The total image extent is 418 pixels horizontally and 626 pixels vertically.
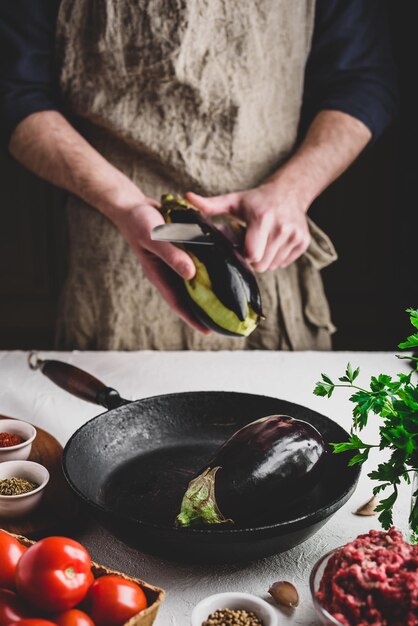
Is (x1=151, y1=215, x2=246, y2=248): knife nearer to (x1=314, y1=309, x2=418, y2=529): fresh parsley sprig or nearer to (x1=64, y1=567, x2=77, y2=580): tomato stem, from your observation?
(x1=314, y1=309, x2=418, y2=529): fresh parsley sprig

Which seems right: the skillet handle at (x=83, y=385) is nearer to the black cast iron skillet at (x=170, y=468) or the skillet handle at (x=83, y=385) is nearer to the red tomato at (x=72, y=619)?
the black cast iron skillet at (x=170, y=468)

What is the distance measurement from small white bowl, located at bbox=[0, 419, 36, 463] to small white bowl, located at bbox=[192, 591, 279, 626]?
43cm

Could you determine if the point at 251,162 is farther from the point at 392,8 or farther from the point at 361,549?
the point at 392,8

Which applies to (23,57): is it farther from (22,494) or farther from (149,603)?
(149,603)

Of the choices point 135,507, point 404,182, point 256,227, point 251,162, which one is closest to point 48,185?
point 404,182

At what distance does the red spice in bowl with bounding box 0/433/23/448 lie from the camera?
1030 millimetres

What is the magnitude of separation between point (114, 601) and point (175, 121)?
1199 millimetres

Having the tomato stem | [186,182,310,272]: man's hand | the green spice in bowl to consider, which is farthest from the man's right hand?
the tomato stem

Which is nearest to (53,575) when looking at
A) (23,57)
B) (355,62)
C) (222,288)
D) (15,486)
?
(15,486)

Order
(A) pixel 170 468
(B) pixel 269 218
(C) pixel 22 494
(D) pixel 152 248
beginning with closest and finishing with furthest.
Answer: (C) pixel 22 494
(A) pixel 170 468
(D) pixel 152 248
(B) pixel 269 218

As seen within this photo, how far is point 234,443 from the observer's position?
0.85m

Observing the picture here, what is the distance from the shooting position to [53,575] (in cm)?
63

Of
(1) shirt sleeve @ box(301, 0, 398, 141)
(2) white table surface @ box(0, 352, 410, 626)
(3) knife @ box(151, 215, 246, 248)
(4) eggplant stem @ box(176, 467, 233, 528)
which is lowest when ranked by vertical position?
(2) white table surface @ box(0, 352, 410, 626)

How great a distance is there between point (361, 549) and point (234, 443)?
219 millimetres
